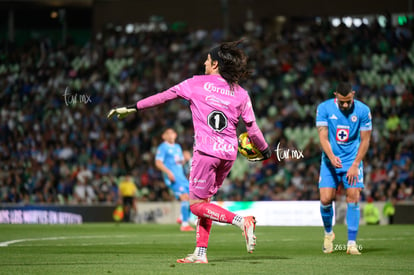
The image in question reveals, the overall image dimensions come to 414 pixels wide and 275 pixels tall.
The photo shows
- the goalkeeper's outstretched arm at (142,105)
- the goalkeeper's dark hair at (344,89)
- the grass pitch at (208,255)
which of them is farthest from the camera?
the goalkeeper's dark hair at (344,89)

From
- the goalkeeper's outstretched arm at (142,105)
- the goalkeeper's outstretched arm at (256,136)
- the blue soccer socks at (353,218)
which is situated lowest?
the blue soccer socks at (353,218)

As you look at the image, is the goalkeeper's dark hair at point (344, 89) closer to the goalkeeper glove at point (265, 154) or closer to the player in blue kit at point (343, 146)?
the player in blue kit at point (343, 146)

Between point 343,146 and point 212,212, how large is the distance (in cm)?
320

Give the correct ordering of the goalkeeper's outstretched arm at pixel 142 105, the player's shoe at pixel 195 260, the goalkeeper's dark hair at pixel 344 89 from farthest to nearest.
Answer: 1. the goalkeeper's dark hair at pixel 344 89
2. the player's shoe at pixel 195 260
3. the goalkeeper's outstretched arm at pixel 142 105

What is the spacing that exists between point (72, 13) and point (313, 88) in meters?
14.5

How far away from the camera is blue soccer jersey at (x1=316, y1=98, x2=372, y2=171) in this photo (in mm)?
11734

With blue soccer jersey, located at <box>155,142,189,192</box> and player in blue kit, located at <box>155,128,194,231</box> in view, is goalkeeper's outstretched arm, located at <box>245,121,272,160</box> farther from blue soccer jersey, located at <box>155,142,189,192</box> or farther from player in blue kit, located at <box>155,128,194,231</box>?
blue soccer jersey, located at <box>155,142,189,192</box>

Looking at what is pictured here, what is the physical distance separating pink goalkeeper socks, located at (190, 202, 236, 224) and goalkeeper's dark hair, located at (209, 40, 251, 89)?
1.37 m

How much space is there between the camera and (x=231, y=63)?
372 inches

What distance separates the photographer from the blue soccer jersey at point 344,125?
11.7 meters

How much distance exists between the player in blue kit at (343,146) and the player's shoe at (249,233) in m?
2.84

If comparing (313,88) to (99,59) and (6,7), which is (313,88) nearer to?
(99,59)

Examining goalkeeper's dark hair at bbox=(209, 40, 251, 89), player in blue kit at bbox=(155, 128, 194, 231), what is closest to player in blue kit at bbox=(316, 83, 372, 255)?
goalkeeper's dark hair at bbox=(209, 40, 251, 89)

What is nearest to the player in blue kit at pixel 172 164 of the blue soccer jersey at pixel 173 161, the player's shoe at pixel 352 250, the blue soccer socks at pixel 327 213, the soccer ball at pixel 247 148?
the blue soccer jersey at pixel 173 161
